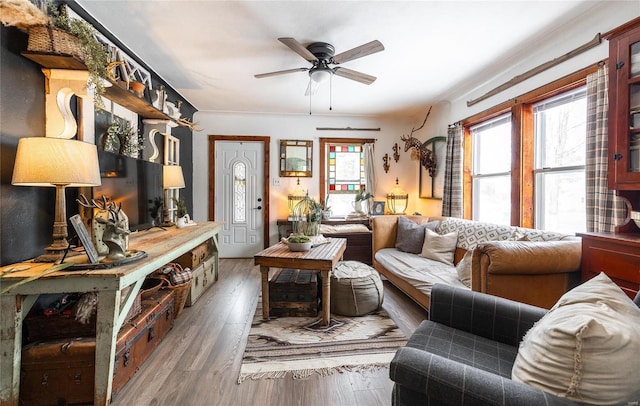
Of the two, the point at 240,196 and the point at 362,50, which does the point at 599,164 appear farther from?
the point at 240,196

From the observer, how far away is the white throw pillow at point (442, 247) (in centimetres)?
305

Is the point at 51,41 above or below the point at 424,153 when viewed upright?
above

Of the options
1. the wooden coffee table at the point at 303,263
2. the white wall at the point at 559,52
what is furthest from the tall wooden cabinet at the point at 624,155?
the wooden coffee table at the point at 303,263

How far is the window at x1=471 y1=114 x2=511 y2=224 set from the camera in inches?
Result: 126

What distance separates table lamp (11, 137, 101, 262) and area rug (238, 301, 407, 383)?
4.61ft

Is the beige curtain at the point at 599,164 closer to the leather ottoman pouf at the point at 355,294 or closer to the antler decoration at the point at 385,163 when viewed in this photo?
the leather ottoman pouf at the point at 355,294

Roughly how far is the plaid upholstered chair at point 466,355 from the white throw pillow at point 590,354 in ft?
0.18

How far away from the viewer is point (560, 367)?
765mm

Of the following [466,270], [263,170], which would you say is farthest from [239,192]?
[466,270]

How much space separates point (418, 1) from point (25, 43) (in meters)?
2.63

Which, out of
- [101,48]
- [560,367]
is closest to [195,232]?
[101,48]

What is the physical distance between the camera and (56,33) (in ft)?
5.51

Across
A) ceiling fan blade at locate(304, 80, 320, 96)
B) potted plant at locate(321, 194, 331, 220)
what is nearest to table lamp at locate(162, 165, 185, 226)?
ceiling fan blade at locate(304, 80, 320, 96)

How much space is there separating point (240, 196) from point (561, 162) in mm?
4398
